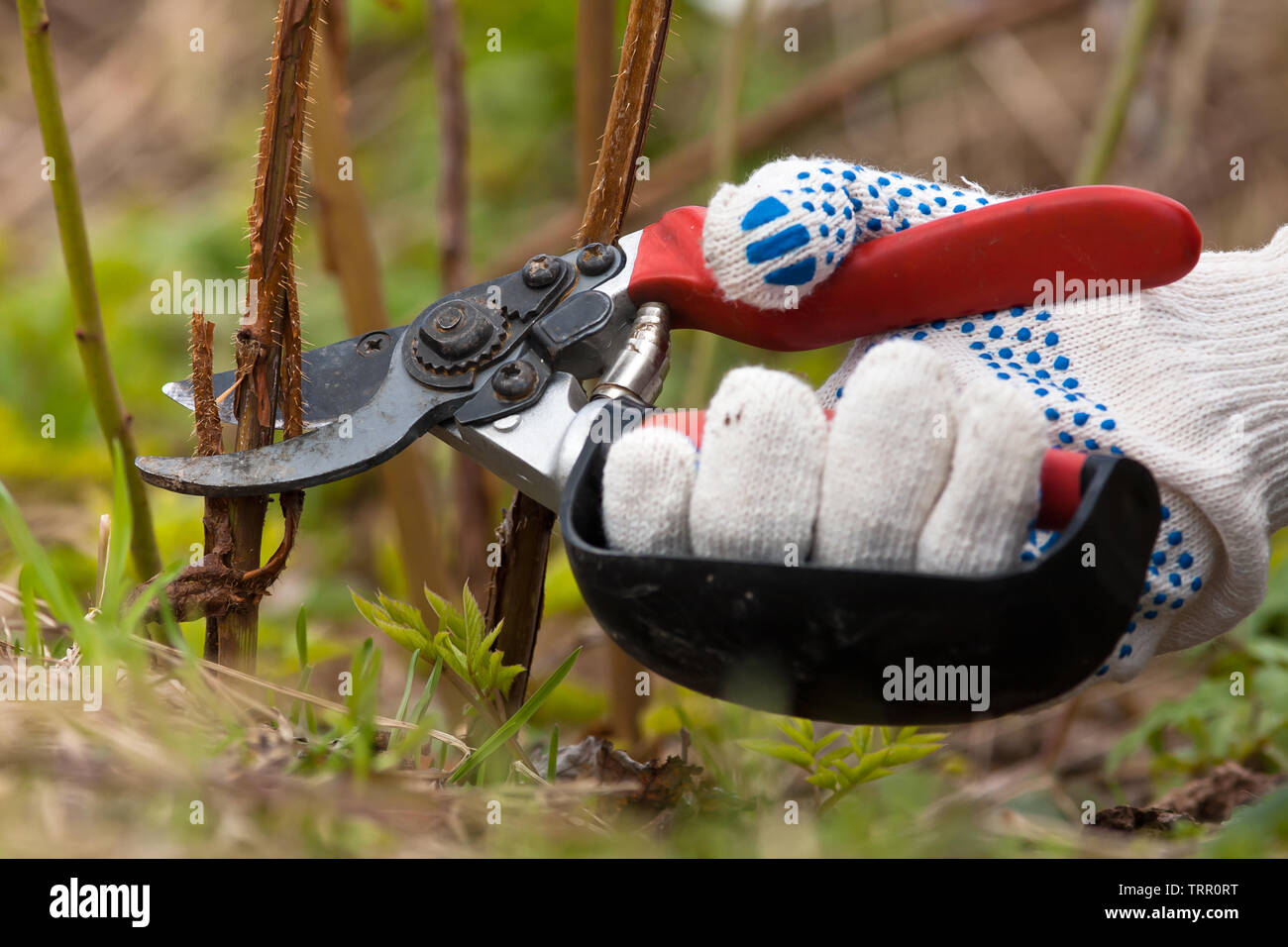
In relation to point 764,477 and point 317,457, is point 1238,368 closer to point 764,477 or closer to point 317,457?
point 764,477

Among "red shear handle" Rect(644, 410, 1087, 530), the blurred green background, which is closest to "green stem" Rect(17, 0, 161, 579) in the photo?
Answer: "red shear handle" Rect(644, 410, 1087, 530)

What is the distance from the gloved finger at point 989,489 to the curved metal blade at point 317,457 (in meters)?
0.46

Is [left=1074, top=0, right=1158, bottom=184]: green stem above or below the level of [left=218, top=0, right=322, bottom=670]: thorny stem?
above

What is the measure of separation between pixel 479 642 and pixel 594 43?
895 mm

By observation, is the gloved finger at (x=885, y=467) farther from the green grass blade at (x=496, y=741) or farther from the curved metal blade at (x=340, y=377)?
the curved metal blade at (x=340, y=377)

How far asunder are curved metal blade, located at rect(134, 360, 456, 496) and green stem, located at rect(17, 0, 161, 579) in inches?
8.7

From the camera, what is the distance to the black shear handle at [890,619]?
80 cm

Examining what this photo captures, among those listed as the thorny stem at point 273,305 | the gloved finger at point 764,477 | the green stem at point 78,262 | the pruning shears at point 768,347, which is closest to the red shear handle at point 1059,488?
the pruning shears at point 768,347

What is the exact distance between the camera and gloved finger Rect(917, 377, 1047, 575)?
800 millimetres

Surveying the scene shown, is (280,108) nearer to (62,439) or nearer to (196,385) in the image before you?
(196,385)

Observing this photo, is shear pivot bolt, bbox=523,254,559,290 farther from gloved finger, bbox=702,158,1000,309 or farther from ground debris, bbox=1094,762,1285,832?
ground debris, bbox=1094,762,1285,832

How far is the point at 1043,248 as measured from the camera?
0.99 metres
